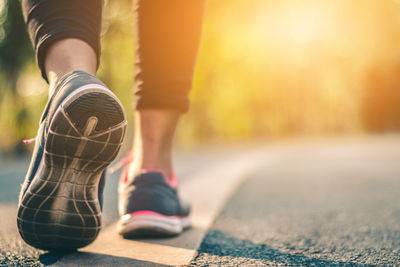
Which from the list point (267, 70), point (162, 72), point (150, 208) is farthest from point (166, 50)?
point (267, 70)

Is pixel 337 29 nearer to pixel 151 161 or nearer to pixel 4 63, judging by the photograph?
pixel 4 63

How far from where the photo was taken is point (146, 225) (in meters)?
1.05

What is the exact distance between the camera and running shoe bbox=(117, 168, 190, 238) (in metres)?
1.05

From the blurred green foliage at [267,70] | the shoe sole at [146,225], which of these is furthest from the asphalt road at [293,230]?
the blurred green foliage at [267,70]

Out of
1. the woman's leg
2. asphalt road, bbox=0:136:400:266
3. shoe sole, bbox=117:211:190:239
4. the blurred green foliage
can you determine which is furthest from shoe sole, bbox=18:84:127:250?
the blurred green foliage

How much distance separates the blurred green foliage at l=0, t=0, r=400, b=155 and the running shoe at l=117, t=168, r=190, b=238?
6327 millimetres

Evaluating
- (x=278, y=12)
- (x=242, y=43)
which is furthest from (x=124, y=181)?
(x=278, y=12)

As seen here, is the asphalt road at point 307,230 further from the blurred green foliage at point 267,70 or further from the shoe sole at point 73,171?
the blurred green foliage at point 267,70

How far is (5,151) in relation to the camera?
697 cm

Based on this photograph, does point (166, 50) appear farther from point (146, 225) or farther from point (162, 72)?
point (146, 225)

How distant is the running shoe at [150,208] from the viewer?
1.05 meters

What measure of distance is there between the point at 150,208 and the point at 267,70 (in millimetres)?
21007

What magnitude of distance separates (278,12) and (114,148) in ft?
48.6

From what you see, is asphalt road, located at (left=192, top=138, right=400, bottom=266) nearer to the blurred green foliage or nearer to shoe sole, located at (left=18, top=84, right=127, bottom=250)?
shoe sole, located at (left=18, top=84, right=127, bottom=250)
